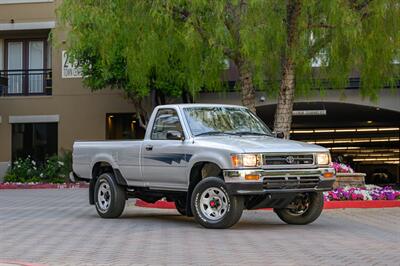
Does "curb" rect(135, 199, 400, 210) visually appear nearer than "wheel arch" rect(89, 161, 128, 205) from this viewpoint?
No

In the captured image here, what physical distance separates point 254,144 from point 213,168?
2.91 feet

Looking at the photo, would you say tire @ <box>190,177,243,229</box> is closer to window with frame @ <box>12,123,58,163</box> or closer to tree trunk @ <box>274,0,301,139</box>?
tree trunk @ <box>274,0,301,139</box>

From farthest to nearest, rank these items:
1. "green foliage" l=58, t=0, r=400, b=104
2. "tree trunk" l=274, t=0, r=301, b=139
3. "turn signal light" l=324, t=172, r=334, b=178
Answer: "tree trunk" l=274, t=0, r=301, b=139
"green foliage" l=58, t=0, r=400, b=104
"turn signal light" l=324, t=172, r=334, b=178

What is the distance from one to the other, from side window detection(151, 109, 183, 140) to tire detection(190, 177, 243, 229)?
1368 mm

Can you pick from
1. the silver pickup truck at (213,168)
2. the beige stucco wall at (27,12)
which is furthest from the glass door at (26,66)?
the silver pickup truck at (213,168)

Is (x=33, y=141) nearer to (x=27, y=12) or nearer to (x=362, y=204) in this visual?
(x=27, y=12)

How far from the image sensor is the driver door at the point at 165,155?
1196 cm

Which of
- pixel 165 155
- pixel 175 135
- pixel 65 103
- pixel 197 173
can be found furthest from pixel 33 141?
pixel 197 173

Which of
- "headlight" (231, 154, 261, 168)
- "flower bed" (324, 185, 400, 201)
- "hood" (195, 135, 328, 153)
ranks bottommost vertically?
"flower bed" (324, 185, 400, 201)

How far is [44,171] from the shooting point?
86.7 ft

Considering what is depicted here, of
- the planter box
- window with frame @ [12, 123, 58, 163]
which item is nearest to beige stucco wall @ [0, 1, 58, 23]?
window with frame @ [12, 123, 58, 163]

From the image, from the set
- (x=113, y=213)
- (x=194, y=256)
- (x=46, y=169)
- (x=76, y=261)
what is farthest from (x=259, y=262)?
(x=46, y=169)

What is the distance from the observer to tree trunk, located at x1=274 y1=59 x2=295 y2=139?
15688mm

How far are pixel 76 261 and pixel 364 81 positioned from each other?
10.0m
